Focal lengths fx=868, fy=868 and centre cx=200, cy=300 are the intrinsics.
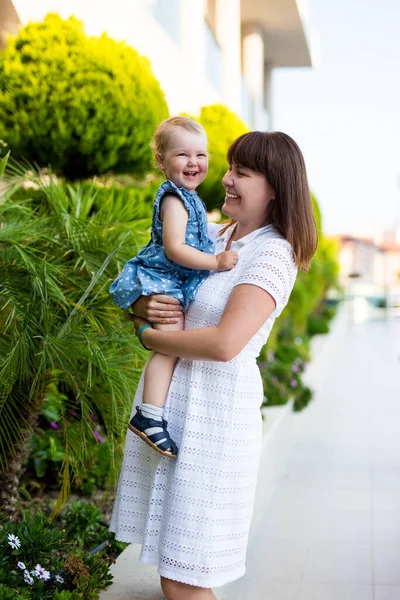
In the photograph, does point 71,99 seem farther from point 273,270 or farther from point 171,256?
point 273,270

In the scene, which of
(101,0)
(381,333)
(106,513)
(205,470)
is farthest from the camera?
(381,333)

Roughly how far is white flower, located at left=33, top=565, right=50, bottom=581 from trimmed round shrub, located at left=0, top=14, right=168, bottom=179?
3.13 metres

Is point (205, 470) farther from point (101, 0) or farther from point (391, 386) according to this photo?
point (391, 386)

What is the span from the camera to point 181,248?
2631 millimetres

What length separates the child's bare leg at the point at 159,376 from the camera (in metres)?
2.69

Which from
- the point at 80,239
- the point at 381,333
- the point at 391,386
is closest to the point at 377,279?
the point at 381,333

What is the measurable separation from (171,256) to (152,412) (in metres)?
0.48

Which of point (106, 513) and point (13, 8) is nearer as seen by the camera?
point (106, 513)

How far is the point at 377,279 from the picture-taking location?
175ft

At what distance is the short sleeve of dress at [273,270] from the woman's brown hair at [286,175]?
46 mm

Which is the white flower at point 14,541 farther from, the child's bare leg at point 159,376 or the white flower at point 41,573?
the child's bare leg at point 159,376

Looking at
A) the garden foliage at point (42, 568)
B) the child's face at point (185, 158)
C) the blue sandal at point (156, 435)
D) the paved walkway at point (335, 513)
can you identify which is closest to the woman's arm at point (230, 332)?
the blue sandal at point (156, 435)

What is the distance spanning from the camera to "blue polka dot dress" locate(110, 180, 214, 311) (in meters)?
2.71

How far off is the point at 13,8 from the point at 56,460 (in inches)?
122
